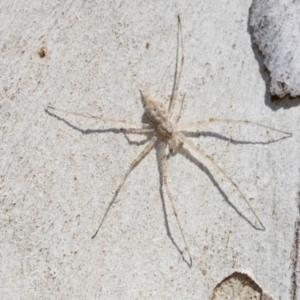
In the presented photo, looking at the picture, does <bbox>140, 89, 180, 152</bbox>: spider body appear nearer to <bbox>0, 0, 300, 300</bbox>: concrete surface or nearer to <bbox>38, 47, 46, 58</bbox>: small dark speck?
<bbox>0, 0, 300, 300</bbox>: concrete surface

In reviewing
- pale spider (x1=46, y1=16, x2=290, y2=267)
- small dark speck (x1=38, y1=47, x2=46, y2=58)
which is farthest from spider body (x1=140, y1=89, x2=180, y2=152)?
small dark speck (x1=38, y1=47, x2=46, y2=58)

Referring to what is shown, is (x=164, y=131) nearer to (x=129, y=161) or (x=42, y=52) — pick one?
(x=129, y=161)

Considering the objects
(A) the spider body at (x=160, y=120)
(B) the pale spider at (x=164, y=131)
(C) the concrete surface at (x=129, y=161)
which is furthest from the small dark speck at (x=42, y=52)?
(A) the spider body at (x=160, y=120)

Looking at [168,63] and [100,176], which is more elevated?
[168,63]

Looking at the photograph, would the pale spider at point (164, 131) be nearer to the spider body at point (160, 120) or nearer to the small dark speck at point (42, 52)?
the spider body at point (160, 120)

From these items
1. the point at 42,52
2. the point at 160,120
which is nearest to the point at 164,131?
the point at 160,120

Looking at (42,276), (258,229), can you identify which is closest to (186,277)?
(258,229)

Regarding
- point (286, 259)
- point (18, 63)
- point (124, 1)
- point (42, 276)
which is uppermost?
point (124, 1)

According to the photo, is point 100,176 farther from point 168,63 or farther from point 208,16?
point 208,16
